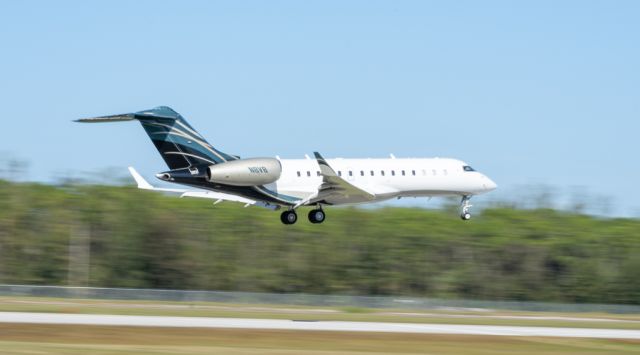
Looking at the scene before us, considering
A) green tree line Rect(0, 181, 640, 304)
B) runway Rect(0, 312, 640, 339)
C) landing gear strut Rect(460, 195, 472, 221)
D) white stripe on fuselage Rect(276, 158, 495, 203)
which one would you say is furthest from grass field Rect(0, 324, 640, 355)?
green tree line Rect(0, 181, 640, 304)

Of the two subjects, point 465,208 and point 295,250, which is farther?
point 295,250

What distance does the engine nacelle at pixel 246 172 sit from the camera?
178ft

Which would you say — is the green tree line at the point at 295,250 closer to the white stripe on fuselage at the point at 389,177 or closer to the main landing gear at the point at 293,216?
the white stripe on fuselage at the point at 389,177

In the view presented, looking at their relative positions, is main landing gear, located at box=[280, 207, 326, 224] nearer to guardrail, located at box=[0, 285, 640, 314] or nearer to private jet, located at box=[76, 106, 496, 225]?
private jet, located at box=[76, 106, 496, 225]

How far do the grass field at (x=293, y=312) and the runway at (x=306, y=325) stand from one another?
8.42 ft

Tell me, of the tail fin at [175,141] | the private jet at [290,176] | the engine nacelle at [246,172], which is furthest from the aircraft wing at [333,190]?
the tail fin at [175,141]

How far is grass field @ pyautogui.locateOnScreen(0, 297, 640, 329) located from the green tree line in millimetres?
38539

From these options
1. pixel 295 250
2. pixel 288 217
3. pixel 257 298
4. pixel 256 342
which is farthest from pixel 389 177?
pixel 295 250

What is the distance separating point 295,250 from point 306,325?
2348 inches

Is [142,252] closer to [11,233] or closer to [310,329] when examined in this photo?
[11,233]

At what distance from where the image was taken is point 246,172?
54812 mm

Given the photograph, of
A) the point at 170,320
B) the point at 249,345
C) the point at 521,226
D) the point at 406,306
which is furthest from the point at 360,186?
the point at 521,226

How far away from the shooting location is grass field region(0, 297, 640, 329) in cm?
4797

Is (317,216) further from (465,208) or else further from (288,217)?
(465,208)
